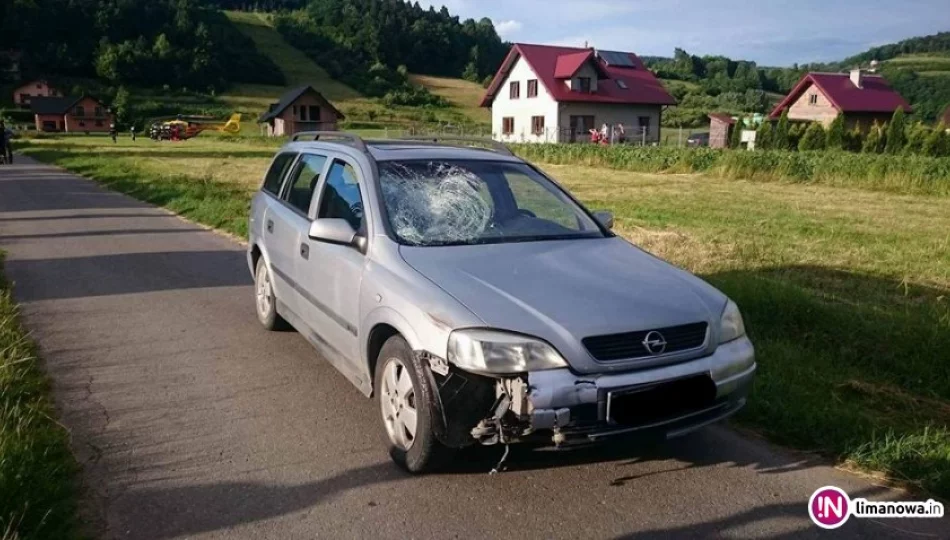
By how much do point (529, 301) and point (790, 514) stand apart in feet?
5.36

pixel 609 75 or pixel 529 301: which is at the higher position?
pixel 609 75

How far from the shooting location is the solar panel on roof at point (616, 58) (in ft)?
193

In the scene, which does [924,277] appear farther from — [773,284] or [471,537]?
[471,537]

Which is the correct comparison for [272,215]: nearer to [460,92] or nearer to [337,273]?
[337,273]

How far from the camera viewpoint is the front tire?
3.83 metres

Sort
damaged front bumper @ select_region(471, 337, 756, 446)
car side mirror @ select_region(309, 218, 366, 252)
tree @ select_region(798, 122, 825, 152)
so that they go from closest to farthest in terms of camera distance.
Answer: damaged front bumper @ select_region(471, 337, 756, 446) < car side mirror @ select_region(309, 218, 366, 252) < tree @ select_region(798, 122, 825, 152)

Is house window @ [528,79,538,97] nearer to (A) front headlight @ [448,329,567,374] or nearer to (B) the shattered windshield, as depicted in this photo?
(B) the shattered windshield

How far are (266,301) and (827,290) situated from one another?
6.09 meters

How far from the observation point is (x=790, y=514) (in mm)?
3725

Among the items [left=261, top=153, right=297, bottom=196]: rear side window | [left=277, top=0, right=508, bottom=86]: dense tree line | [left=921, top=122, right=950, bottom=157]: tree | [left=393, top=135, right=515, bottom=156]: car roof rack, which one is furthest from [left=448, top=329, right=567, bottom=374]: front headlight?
[left=277, top=0, right=508, bottom=86]: dense tree line

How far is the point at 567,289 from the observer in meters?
4.04

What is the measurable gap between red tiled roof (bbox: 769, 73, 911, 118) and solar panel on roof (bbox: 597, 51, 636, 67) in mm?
11716

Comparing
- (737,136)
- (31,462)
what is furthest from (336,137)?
(737,136)

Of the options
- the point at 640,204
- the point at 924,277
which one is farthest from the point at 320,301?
the point at 640,204
